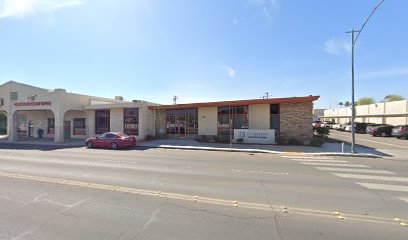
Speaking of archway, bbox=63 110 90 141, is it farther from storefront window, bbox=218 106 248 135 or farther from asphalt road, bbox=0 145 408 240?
asphalt road, bbox=0 145 408 240

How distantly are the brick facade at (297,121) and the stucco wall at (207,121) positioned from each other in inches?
255

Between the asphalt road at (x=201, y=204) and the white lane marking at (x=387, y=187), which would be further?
the white lane marking at (x=387, y=187)

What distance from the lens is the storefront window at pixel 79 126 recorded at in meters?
25.7

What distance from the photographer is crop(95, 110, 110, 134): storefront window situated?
24381 millimetres

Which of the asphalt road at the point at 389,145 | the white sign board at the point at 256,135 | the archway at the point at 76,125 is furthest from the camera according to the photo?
the archway at the point at 76,125

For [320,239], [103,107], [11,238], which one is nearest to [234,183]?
[320,239]

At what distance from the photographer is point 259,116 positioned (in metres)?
20.4

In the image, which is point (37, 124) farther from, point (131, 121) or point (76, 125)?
point (131, 121)

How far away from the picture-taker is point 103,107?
23531 mm

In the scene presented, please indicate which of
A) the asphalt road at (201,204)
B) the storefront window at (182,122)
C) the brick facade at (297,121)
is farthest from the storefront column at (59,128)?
the brick facade at (297,121)

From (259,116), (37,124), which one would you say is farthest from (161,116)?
(37,124)

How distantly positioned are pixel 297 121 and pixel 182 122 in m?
11.7

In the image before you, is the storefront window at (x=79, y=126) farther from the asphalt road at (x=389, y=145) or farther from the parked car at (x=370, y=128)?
the parked car at (x=370, y=128)

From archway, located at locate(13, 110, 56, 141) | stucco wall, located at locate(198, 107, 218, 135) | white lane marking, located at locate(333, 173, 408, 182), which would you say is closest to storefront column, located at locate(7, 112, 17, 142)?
archway, located at locate(13, 110, 56, 141)
